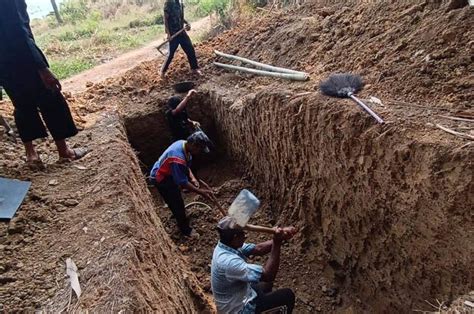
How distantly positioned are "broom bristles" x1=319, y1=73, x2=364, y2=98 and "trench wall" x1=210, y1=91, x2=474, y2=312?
0.14 meters

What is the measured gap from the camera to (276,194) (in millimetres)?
5699

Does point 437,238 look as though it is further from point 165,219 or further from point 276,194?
point 165,219

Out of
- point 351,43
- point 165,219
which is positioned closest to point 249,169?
point 165,219

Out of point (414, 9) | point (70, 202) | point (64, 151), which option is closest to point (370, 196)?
point (414, 9)

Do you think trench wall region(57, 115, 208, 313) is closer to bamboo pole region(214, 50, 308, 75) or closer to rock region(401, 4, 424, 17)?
bamboo pole region(214, 50, 308, 75)

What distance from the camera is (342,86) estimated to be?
169 inches

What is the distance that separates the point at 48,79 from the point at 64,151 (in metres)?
0.86

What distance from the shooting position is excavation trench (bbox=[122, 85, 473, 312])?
3008 mm

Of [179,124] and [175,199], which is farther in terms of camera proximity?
[179,124]

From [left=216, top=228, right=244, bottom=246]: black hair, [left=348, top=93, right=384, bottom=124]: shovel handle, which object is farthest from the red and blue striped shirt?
[left=348, top=93, right=384, bottom=124]: shovel handle

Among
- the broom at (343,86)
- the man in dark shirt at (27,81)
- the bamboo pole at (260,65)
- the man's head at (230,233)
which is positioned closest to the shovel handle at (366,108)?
the broom at (343,86)

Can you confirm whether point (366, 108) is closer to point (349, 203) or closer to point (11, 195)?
point (349, 203)

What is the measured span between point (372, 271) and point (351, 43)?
112 inches

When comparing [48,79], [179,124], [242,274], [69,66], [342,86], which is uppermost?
[48,79]
